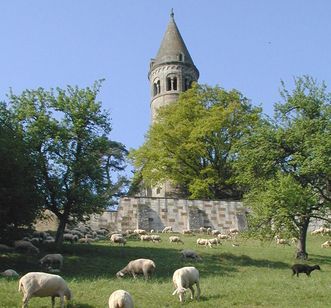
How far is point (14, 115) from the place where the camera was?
1189 inches

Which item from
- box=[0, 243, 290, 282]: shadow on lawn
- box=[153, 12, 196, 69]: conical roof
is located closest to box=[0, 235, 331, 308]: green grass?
box=[0, 243, 290, 282]: shadow on lawn

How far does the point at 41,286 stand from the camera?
13.9 meters

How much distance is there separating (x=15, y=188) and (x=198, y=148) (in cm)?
Answer: 3082

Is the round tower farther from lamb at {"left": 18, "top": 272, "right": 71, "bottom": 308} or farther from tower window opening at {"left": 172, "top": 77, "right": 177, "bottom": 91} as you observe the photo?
lamb at {"left": 18, "top": 272, "right": 71, "bottom": 308}

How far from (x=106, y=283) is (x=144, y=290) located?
6.15 feet

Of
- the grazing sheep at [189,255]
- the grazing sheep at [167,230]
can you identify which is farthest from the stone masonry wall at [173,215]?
the grazing sheep at [189,255]

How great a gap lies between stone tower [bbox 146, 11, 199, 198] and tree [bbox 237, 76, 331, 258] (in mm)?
44455

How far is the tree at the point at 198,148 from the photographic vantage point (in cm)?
5303

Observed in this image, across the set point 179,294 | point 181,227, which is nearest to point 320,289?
point 179,294

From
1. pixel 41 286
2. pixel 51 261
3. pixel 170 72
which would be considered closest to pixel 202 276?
pixel 51 261

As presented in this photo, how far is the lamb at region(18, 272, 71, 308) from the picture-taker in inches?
540

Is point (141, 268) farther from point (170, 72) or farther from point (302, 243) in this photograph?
point (170, 72)

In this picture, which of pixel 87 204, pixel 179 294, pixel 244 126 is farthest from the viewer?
pixel 244 126

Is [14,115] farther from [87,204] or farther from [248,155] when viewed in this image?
[248,155]
